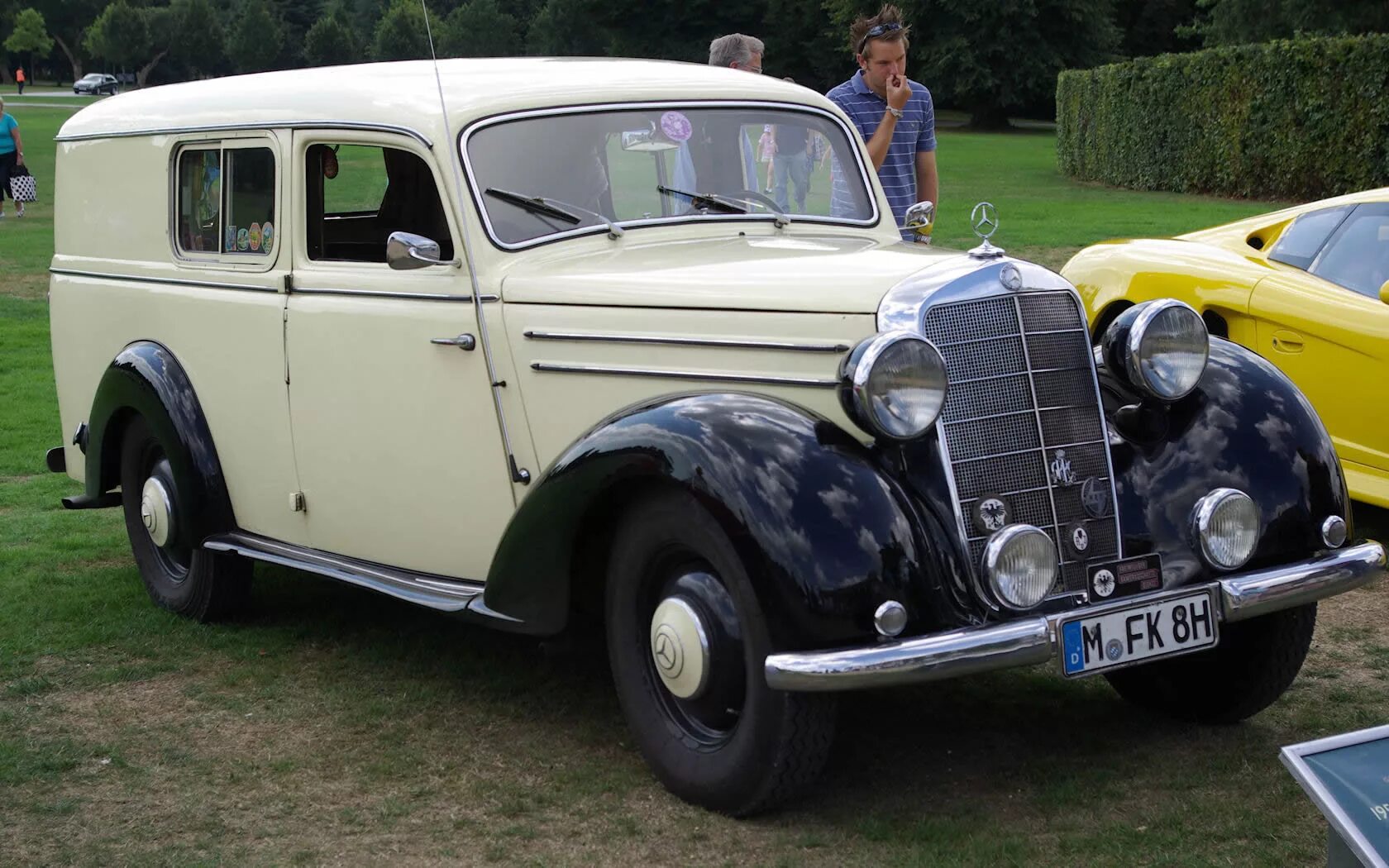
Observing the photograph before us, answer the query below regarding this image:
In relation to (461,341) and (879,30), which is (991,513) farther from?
(879,30)

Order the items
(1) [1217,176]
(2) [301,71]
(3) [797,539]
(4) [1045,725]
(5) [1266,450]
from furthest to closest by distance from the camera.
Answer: (1) [1217,176]
(2) [301,71]
(4) [1045,725]
(5) [1266,450]
(3) [797,539]

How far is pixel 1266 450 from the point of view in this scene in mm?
4168

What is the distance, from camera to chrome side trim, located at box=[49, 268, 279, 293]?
538 centimetres

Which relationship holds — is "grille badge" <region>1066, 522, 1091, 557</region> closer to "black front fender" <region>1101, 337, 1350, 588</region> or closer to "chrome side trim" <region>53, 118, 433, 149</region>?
"black front fender" <region>1101, 337, 1350, 588</region>

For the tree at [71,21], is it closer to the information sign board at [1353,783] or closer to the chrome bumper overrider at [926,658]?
the chrome bumper overrider at [926,658]

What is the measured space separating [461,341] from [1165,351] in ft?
6.65

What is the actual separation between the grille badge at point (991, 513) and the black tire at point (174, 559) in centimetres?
310

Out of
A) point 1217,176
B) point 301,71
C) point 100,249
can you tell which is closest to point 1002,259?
point 301,71

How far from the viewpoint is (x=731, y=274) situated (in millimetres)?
4270

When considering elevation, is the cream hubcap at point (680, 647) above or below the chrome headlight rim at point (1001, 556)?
below

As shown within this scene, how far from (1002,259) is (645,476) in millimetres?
1107

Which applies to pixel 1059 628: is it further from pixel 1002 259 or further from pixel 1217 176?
pixel 1217 176

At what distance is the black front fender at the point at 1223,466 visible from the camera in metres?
4.01

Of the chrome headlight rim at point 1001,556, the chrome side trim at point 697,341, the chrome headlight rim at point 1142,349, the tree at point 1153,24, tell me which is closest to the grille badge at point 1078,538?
the chrome headlight rim at point 1001,556
